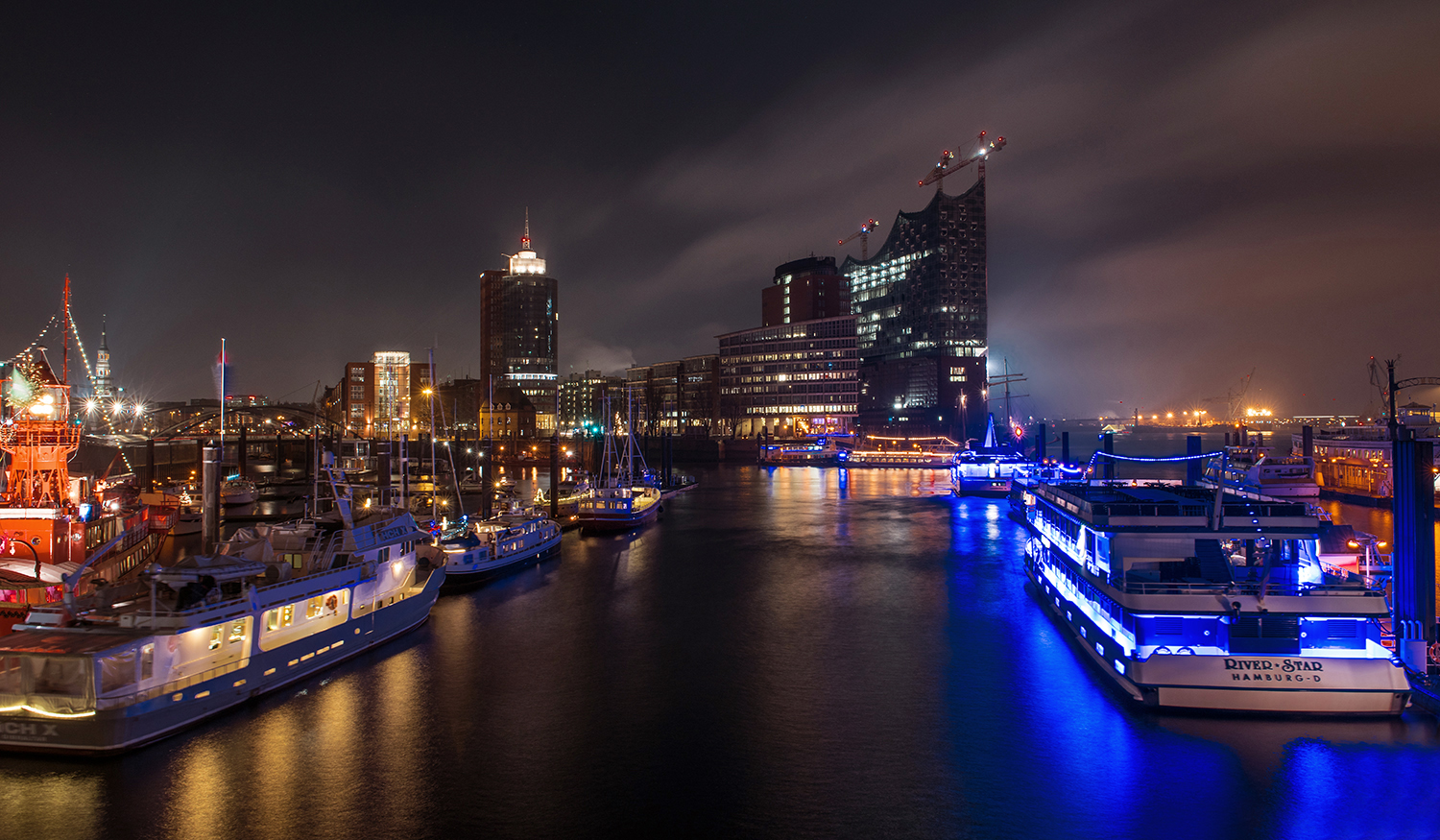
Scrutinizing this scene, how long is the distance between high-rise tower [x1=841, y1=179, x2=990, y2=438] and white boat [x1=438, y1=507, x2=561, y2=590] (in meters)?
108

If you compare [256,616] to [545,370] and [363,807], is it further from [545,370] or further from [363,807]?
[545,370]

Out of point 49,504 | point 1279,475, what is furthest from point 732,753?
point 1279,475

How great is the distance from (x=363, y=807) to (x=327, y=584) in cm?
815

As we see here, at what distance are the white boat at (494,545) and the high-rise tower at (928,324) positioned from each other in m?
108

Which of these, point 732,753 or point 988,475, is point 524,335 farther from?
point 732,753

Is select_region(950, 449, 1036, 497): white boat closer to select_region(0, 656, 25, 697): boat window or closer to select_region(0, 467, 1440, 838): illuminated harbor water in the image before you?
select_region(0, 467, 1440, 838): illuminated harbor water

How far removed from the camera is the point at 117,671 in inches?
536

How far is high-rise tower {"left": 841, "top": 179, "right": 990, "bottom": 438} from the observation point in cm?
13950

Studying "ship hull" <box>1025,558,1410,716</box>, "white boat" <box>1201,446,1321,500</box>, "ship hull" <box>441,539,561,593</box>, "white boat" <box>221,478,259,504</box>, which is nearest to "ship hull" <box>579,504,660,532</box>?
"ship hull" <box>441,539,561,593</box>

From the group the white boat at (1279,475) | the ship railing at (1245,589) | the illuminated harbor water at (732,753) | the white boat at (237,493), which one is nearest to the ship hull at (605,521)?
the illuminated harbor water at (732,753)

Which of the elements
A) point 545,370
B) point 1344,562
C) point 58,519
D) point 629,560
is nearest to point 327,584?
point 58,519

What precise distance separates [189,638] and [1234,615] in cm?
2230

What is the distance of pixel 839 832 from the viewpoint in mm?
11633

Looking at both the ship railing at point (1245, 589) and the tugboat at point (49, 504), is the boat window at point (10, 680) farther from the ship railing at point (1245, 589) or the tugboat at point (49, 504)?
the ship railing at point (1245, 589)
